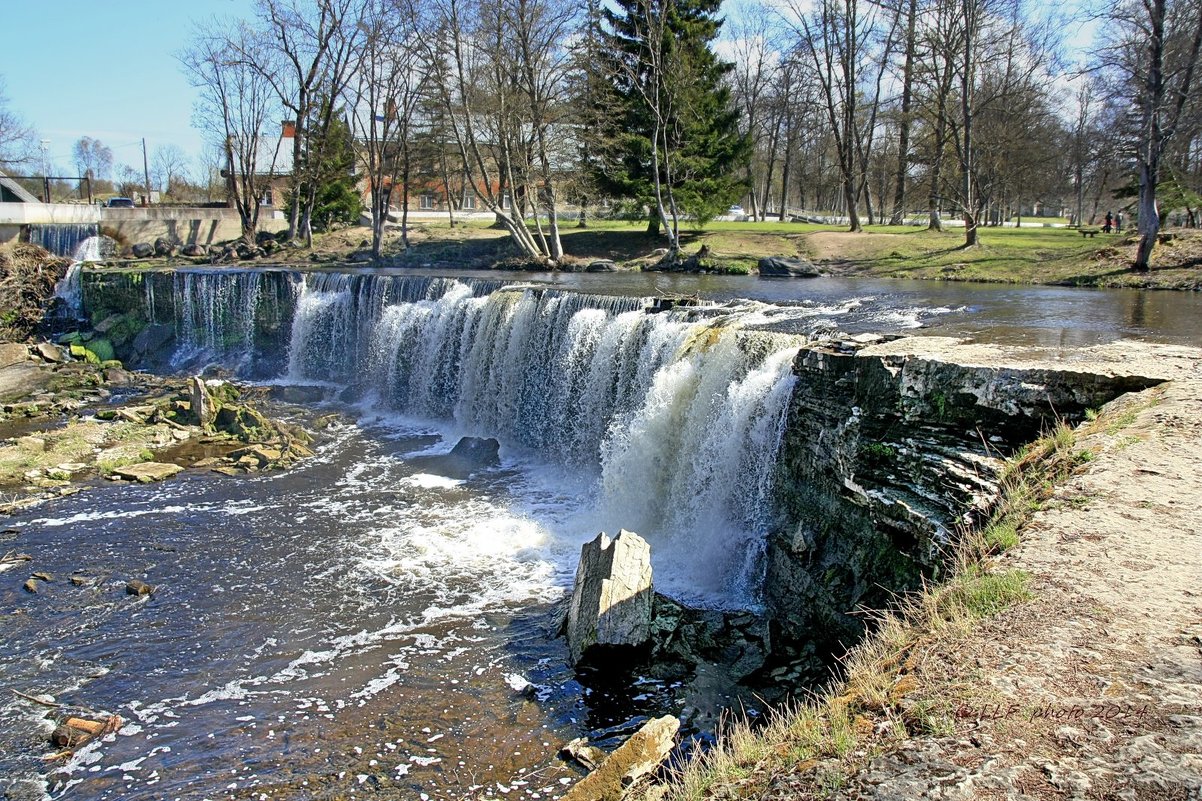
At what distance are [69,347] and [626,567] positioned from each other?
68.7ft

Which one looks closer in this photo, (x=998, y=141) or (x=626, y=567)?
(x=626, y=567)

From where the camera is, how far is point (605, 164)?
28672 mm

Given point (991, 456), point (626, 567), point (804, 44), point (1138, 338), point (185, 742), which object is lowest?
point (185, 742)

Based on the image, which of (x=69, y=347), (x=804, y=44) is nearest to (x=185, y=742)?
(x=69, y=347)

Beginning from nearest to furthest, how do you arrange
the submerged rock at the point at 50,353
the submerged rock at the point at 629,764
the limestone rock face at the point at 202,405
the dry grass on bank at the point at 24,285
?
the submerged rock at the point at 629,764
the limestone rock face at the point at 202,405
the submerged rock at the point at 50,353
the dry grass on bank at the point at 24,285

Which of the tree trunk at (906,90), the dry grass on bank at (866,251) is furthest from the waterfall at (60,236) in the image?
the tree trunk at (906,90)

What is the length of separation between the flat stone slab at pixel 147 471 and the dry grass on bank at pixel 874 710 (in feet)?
37.5

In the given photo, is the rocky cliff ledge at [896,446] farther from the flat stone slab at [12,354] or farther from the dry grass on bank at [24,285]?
the dry grass on bank at [24,285]

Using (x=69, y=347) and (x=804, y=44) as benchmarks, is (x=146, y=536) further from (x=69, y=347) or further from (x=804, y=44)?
(x=804, y=44)

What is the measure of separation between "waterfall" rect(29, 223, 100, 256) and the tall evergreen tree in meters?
19.0

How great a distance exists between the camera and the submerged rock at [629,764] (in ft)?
17.9

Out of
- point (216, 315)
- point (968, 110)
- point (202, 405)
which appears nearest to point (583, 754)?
point (202, 405)

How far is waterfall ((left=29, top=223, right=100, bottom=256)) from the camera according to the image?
29.9 meters

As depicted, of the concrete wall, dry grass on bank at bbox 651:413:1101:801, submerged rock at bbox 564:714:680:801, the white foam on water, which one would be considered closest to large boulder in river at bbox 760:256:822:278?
the white foam on water
